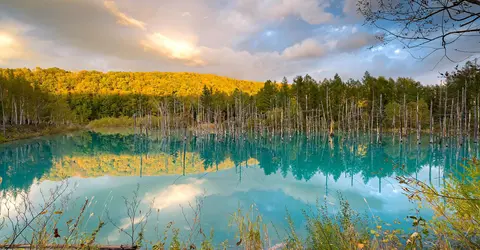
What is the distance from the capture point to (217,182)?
1444 cm

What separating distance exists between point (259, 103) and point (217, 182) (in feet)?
135

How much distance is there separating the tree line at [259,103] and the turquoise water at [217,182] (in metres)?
5.84

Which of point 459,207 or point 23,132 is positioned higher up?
point 459,207

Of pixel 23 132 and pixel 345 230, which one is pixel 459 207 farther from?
pixel 23 132

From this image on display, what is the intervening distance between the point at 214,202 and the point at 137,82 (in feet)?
311

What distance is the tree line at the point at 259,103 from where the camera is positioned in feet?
110

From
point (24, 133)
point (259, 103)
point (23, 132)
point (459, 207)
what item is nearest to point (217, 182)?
point (459, 207)

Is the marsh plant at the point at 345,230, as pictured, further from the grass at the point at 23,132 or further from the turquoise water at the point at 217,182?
the grass at the point at 23,132

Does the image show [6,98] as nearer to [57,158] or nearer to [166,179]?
[57,158]

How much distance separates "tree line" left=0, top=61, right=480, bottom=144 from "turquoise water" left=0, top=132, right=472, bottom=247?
5843 millimetres

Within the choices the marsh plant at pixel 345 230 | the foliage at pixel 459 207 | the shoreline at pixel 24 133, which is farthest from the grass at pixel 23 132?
the foliage at pixel 459 207

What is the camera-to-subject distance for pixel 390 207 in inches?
393

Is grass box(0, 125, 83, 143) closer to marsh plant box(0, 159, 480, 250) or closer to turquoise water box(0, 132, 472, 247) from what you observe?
turquoise water box(0, 132, 472, 247)

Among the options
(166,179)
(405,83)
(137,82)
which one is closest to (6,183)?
(166,179)
